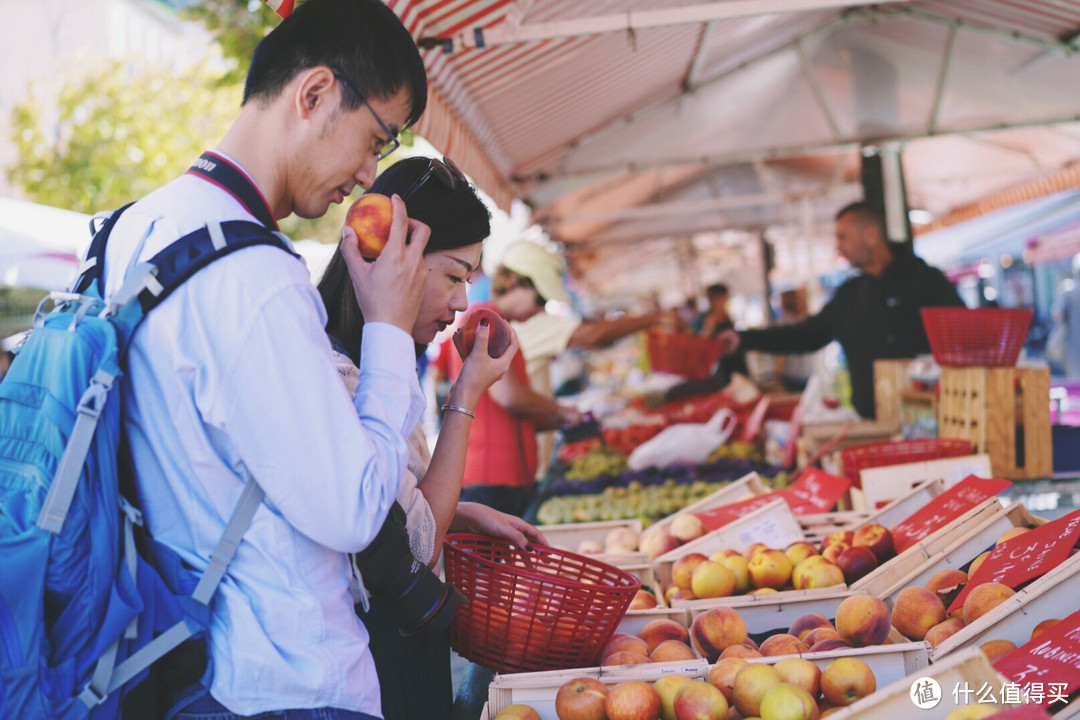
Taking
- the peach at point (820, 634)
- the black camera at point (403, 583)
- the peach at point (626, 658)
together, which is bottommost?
the peach at point (820, 634)

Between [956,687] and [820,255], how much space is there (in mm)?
21195

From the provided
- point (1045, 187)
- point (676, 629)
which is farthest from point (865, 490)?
point (1045, 187)

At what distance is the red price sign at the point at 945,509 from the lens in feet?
8.32

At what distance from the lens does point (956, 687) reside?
137 cm

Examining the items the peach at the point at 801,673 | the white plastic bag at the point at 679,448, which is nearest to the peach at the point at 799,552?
the peach at the point at 801,673

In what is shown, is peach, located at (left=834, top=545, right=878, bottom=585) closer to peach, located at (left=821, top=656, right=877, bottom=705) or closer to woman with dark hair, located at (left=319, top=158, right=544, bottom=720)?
peach, located at (left=821, top=656, right=877, bottom=705)

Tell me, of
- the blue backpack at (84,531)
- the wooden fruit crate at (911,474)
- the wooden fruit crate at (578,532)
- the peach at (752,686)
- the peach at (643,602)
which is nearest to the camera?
the blue backpack at (84,531)

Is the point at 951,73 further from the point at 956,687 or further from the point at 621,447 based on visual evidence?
the point at 956,687

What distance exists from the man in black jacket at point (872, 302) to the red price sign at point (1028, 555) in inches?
127

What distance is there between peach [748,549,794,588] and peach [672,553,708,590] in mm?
163

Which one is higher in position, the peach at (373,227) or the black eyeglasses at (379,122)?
the black eyeglasses at (379,122)

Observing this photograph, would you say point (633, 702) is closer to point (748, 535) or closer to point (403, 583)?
point (403, 583)

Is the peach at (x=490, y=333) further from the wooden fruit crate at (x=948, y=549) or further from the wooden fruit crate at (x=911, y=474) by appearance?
the wooden fruit crate at (x=911, y=474)

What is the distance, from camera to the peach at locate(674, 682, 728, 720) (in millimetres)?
1670
